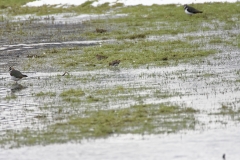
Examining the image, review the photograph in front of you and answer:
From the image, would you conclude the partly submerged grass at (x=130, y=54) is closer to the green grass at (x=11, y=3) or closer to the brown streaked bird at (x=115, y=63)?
the brown streaked bird at (x=115, y=63)

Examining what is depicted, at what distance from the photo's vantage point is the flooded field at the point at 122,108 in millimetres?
12348

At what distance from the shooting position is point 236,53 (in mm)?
23281

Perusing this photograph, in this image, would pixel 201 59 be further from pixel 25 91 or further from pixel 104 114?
pixel 104 114

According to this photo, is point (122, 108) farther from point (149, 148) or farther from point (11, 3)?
point (11, 3)

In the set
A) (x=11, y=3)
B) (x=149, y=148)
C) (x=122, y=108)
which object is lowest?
(x=149, y=148)

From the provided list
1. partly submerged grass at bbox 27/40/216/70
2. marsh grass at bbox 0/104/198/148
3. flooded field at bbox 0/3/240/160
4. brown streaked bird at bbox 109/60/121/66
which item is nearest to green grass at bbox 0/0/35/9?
partly submerged grass at bbox 27/40/216/70

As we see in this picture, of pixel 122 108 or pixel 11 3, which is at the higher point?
pixel 11 3

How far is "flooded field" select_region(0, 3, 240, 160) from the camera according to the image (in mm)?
12348

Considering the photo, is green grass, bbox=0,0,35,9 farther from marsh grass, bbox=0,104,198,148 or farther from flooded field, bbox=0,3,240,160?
marsh grass, bbox=0,104,198,148

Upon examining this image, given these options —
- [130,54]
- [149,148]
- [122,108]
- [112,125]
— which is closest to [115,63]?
[130,54]

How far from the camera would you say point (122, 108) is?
601 inches

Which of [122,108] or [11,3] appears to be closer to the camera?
[122,108]

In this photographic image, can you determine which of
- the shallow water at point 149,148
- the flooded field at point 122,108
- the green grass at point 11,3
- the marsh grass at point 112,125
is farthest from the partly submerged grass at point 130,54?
the green grass at point 11,3

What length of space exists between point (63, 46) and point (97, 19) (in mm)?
11910
